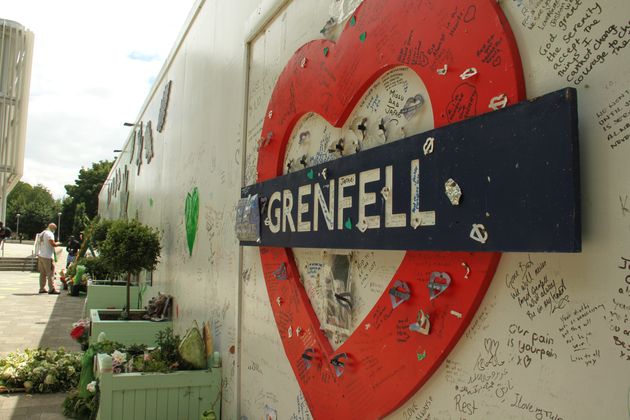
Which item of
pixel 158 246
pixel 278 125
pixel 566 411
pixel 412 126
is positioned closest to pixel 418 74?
pixel 412 126

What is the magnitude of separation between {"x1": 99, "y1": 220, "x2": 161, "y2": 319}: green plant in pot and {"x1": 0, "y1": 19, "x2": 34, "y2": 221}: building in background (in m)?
A: 16.0

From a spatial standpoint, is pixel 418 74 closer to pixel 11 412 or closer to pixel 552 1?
pixel 552 1

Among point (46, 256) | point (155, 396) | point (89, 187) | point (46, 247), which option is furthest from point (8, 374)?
point (89, 187)

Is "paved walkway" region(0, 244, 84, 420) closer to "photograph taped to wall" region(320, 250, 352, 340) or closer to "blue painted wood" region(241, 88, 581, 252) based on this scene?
"photograph taped to wall" region(320, 250, 352, 340)

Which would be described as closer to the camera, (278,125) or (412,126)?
(412,126)

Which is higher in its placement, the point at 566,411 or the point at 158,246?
the point at 158,246

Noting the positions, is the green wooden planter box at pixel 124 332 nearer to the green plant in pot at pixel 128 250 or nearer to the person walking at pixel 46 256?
the green plant in pot at pixel 128 250

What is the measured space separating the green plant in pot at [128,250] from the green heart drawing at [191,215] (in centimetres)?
137

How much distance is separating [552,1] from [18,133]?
74.0 feet

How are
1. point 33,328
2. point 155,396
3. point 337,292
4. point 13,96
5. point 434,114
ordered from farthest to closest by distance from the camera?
point 13,96 < point 33,328 < point 155,396 < point 337,292 < point 434,114

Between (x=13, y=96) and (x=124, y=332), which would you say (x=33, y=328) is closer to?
(x=124, y=332)

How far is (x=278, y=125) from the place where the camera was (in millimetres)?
2971

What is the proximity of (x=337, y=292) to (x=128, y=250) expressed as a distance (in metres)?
4.84
